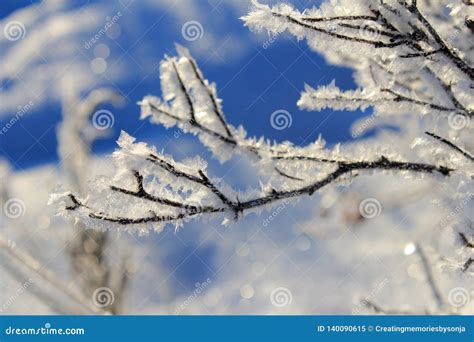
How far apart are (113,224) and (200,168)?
0.46 meters

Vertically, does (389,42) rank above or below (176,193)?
above

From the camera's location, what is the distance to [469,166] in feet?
7.09

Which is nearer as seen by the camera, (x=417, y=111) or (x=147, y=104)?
(x=147, y=104)

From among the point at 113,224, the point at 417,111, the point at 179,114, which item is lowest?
the point at 113,224

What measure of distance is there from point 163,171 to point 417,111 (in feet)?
4.16

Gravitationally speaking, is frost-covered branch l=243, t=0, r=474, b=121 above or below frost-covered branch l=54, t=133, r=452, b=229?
above

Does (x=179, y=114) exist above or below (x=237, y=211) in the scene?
above

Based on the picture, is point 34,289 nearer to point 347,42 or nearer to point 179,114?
point 179,114

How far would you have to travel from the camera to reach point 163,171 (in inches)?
78.0

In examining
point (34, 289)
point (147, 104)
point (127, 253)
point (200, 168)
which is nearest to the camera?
point (147, 104)

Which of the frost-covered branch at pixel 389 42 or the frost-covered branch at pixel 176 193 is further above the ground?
the frost-covered branch at pixel 389 42
